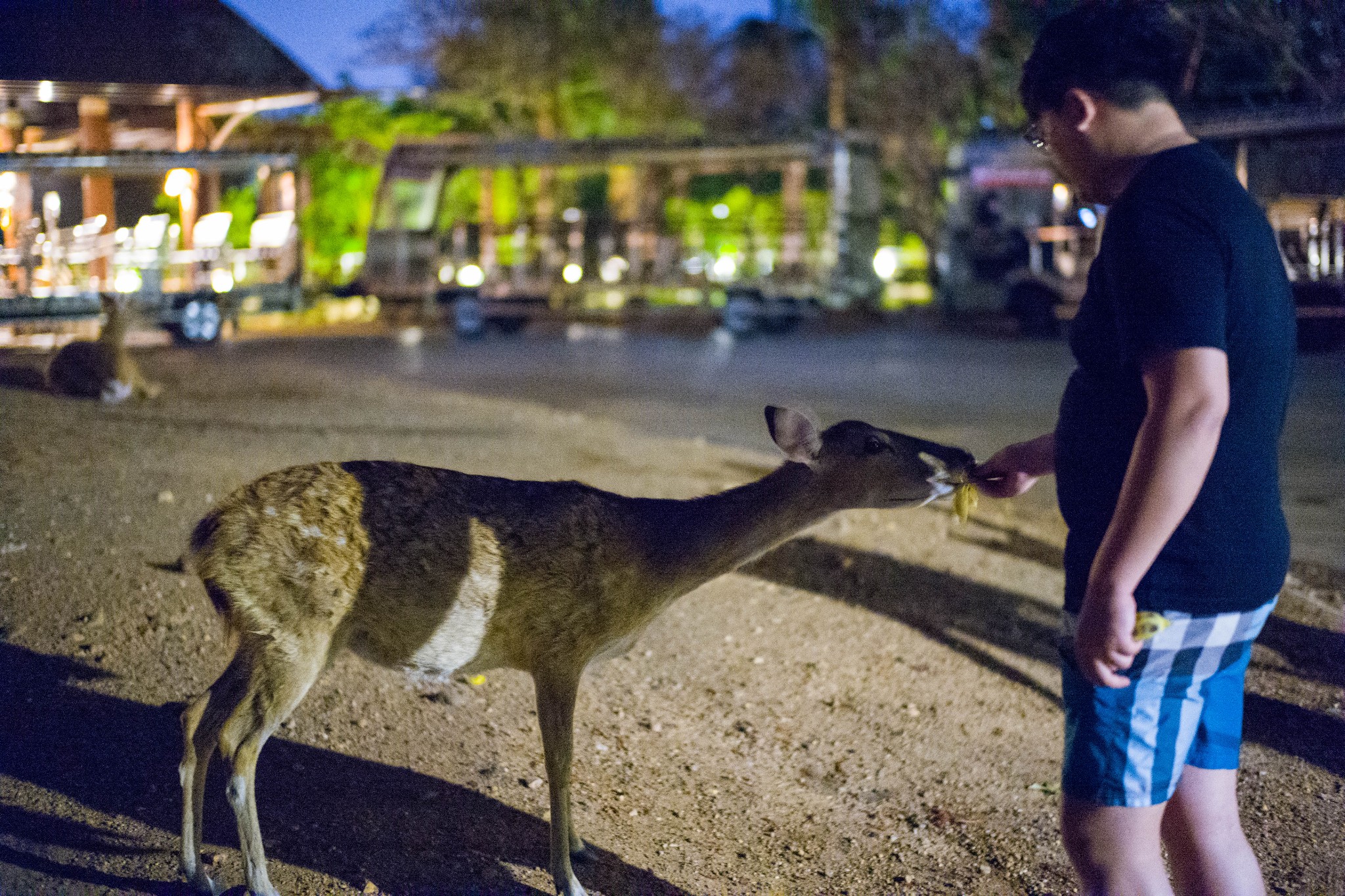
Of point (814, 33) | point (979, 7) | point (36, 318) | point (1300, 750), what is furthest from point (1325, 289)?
point (814, 33)

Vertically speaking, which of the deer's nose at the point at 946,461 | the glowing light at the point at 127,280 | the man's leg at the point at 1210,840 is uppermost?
the glowing light at the point at 127,280

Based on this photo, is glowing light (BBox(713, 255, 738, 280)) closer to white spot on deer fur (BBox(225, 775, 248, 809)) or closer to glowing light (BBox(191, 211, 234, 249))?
glowing light (BBox(191, 211, 234, 249))

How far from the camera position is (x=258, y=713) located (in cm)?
324

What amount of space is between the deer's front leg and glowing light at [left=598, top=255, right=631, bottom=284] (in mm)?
18726

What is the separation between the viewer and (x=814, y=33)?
3700 centimetres

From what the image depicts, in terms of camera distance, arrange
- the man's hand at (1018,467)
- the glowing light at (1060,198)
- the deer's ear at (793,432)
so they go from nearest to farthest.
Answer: the man's hand at (1018,467) < the deer's ear at (793,432) < the glowing light at (1060,198)

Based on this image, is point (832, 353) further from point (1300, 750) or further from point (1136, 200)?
point (1136, 200)

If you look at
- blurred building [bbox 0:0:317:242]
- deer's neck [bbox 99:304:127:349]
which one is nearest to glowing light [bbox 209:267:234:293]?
deer's neck [bbox 99:304:127:349]

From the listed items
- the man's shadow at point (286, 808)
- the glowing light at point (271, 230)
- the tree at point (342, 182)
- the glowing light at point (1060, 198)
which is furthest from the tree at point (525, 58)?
the man's shadow at point (286, 808)

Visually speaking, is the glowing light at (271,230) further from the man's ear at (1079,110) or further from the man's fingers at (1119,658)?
the man's fingers at (1119,658)

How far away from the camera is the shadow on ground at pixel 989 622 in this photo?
4781 mm

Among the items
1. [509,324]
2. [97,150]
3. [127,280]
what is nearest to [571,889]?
[97,150]

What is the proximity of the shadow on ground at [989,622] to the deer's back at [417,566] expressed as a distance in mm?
2683

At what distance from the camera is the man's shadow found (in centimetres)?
347
